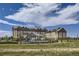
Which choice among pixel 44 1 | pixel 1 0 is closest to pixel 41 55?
pixel 44 1

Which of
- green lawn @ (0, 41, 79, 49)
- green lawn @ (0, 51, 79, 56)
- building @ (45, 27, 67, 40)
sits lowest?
green lawn @ (0, 51, 79, 56)

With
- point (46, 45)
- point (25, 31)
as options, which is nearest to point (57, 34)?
point (46, 45)

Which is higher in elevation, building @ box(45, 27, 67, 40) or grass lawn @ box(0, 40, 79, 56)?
building @ box(45, 27, 67, 40)

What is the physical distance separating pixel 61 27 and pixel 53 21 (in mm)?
87

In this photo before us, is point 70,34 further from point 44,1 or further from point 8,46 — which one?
point 8,46

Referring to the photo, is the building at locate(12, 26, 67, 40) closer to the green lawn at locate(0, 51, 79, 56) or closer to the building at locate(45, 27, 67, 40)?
the building at locate(45, 27, 67, 40)

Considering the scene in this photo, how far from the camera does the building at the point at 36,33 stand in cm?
200

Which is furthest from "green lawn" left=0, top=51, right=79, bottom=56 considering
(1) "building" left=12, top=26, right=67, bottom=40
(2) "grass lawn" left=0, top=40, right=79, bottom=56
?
(1) "building" left=12, top=26, right=67, bottom=40

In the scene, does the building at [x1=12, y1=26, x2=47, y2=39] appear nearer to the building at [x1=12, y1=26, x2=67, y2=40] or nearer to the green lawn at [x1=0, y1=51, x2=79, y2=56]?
the building at [x1=12, y1=26, x2=67, y2=40]

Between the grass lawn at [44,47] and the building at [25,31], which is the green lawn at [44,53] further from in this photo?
the building at [25,31]

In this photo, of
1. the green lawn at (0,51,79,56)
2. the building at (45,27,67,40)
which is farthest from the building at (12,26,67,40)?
the green lawn at (0,51,79,56)

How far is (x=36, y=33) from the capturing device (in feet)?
6.59

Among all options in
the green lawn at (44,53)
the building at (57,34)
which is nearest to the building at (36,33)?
the building at (57,34)

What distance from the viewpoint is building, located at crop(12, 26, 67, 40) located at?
200 cm
